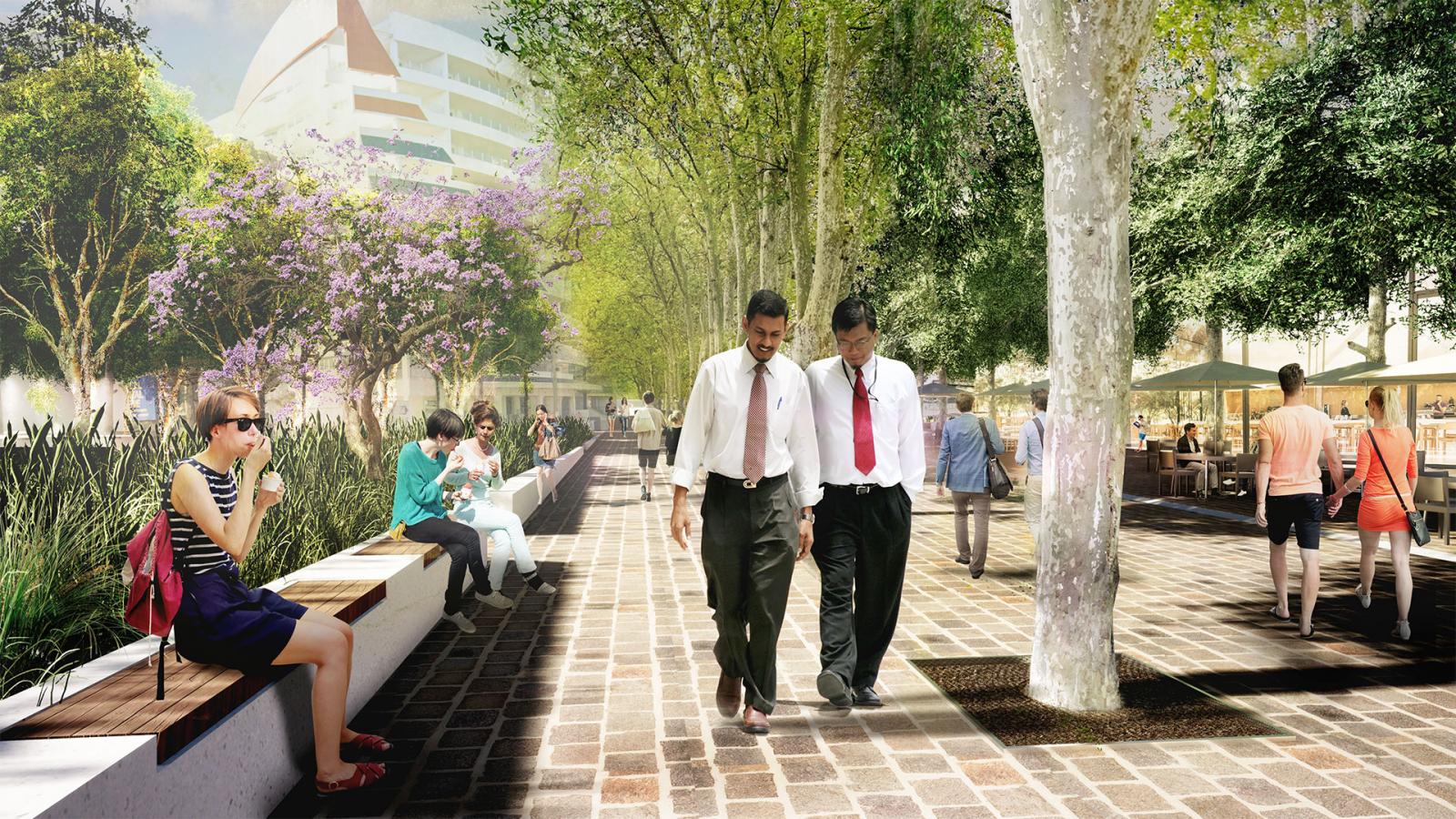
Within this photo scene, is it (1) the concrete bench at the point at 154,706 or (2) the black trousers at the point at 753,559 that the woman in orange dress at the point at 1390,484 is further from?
(1) the concrete bench at the point at 154,706

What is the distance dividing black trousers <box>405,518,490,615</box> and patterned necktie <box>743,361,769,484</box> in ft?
11.1

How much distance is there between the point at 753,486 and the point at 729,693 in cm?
104

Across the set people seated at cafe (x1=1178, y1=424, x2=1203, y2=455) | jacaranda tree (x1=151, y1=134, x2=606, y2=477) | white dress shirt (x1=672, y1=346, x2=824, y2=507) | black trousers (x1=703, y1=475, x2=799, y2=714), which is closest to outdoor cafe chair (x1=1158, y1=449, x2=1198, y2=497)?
people seated at cafe (x1=1178, y1=424, x2=1203, y2=455)

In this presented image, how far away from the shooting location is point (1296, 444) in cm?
635

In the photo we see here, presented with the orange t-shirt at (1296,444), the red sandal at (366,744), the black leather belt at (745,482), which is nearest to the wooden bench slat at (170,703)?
the red sandal at (366,744)

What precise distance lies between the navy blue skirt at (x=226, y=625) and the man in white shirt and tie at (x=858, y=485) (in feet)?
7.81

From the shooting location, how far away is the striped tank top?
3.58 meters

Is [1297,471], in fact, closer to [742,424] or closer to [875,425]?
[875,425]

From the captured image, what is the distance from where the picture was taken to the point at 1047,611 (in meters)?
5.06

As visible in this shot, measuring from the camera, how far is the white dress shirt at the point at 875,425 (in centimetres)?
474

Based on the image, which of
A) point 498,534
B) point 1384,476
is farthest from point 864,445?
point 1384,476

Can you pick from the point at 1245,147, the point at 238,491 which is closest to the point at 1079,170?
the point at 238,491

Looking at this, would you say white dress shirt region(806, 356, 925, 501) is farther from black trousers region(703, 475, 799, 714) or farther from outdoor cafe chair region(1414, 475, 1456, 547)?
outdoor cafe chair region(1414, 475, 1456, 547)

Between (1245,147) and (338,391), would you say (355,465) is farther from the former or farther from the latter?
(1245,147)
